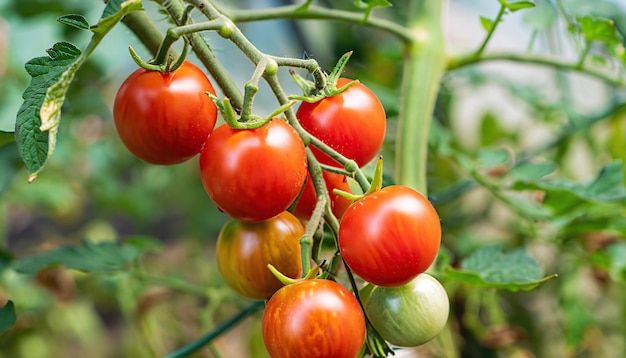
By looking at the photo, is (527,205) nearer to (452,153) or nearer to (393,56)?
(452,153)

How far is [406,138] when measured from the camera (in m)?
0.63

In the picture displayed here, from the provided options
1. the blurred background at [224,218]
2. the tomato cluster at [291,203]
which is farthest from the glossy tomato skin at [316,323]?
the blurred background at [224,218]

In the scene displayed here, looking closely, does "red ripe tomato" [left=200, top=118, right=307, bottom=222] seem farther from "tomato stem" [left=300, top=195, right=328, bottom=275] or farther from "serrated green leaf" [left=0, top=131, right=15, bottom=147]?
"serrated green leaf" [left=0, top=131, right=15, bottom=147]

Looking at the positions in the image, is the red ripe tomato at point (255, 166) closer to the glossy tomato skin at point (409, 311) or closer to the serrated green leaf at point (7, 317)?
the glossy tomato skin at point (409, 311)

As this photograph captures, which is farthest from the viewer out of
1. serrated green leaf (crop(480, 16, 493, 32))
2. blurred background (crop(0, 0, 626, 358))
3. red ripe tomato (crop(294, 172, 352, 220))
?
blurred background (crop(0, 0, 626, 358))

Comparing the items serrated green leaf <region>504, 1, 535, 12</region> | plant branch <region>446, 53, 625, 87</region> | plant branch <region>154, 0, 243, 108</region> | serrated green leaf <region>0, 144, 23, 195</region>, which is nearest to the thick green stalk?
plant branch <region>446, 53, 625, 87</region>

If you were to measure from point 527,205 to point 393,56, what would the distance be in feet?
1.12

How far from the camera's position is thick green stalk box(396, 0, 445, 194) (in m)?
0.61

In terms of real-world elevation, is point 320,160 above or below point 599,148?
above

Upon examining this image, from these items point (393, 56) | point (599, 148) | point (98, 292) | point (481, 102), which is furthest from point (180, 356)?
point (481, 102)

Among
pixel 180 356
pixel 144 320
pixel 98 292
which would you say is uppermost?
pixel 180 356

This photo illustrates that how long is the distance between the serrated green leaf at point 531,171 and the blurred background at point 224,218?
0.28ft

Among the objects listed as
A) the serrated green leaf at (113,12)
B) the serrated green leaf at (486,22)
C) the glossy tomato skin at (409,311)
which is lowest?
the glossy tomato skin at (409,311)

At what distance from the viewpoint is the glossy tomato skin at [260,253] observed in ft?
1.34
